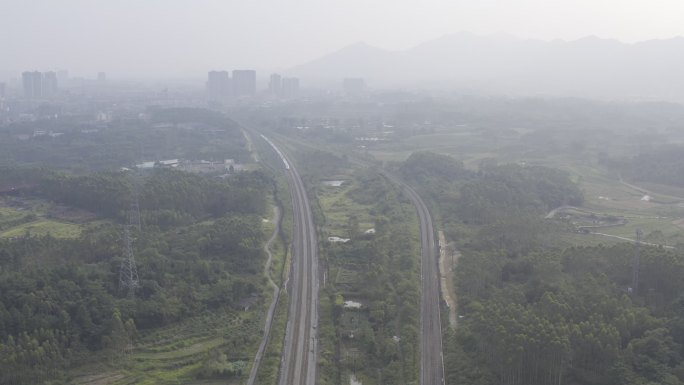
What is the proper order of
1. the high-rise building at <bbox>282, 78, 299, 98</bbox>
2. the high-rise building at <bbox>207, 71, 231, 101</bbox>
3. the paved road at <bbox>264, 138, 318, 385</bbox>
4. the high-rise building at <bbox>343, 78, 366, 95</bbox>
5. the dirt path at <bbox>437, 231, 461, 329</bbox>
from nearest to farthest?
the paved road at <bbox>264, 138, 318, 385</bbox>, the dirt path at <bbox>437, 231, 461, 329</bbox>, the high-rise building at <bbox>207, 71, 231, 101</bbox>, the high-rise building at <bbox>282, 78, 299, 98</bbox>, the high-rise building at <bbox>343, 78, 366, 95</bbox>

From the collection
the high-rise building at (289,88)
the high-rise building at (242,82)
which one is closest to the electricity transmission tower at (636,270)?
the high-rise building at (289,88)

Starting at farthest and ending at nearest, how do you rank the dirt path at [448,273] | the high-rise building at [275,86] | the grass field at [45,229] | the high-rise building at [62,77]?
the high-rise building at [62,77] → the high-rise building at [275,86] → the grass field at [45,229] → the dirt path at [448,273]

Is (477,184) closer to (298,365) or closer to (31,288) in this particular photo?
(298,365)

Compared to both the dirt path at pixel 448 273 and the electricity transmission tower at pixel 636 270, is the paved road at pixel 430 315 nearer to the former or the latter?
the dirt path at pixel 448 273

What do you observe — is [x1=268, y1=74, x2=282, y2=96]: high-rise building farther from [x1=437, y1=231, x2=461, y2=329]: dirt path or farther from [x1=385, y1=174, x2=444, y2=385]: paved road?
[x1=437, y1=231, x2=461, y2=329]: dirt path

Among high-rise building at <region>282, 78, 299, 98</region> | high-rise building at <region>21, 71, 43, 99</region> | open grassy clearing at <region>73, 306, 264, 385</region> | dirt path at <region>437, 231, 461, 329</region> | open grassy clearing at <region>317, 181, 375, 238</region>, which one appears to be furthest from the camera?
high-rise building at <region>282, 78, 299, 98</region>

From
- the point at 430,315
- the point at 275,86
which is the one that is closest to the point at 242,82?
the point at 275,86

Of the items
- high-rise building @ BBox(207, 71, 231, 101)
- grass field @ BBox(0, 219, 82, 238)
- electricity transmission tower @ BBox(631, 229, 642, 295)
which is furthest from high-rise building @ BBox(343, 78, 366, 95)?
electricity transmission tower @ BBox(631, 229, 642, 295)
